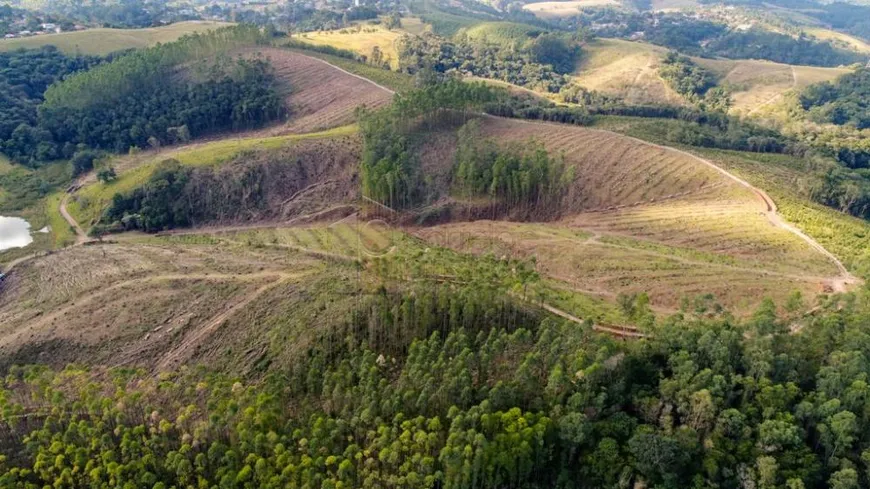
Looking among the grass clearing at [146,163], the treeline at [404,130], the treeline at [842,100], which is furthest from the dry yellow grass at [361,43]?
the treeline at [842,100]

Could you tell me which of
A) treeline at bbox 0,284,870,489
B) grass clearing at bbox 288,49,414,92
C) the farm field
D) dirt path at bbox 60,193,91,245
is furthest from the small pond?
the farm field

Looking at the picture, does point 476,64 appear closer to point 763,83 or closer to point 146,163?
point 763,83

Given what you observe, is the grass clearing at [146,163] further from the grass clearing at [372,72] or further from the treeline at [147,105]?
the grass clearing at [372,72]

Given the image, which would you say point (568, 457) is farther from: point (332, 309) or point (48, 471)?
point (48, 471)

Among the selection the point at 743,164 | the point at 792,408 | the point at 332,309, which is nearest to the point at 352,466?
the point at 332,309

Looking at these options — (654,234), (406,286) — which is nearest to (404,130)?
(654,234)

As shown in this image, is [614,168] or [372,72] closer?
[614,168]
